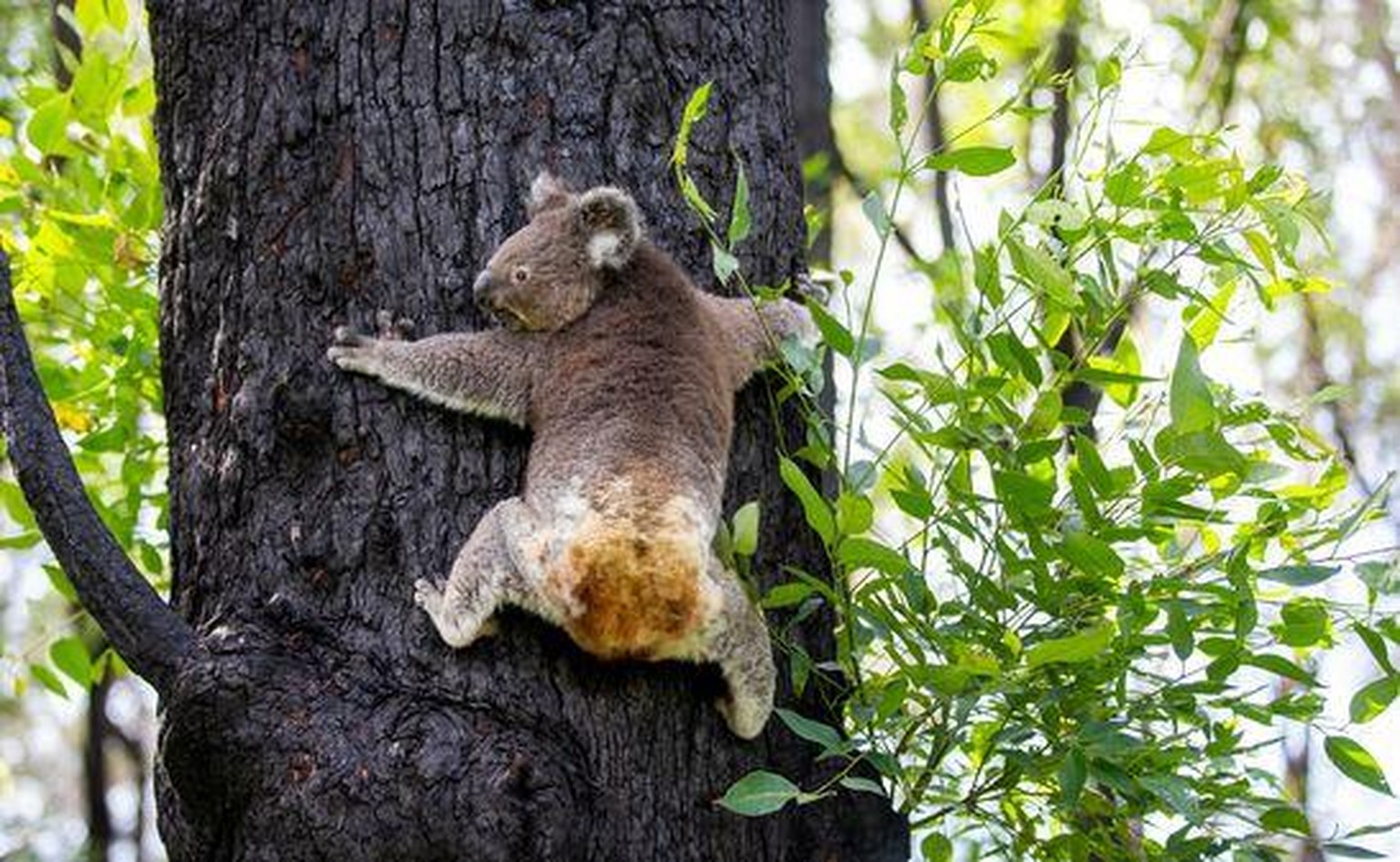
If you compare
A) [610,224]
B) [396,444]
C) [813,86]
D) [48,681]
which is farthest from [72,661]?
[813,86]

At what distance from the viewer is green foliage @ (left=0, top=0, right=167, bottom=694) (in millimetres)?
4168

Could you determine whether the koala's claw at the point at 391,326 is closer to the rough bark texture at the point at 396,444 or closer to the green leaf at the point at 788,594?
the rough bark texture at the point at 396,444

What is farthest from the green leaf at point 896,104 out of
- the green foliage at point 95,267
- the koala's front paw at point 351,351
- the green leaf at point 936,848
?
the green foliage at point 95,267

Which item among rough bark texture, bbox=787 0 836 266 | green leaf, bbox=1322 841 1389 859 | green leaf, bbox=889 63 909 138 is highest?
rough bark texture, bbox=787 0 836 266

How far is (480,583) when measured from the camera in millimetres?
2953

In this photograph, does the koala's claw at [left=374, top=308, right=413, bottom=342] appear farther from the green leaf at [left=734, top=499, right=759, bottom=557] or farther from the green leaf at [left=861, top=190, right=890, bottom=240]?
the green leaf at [left=861, top=190, right=890, bottom=240]

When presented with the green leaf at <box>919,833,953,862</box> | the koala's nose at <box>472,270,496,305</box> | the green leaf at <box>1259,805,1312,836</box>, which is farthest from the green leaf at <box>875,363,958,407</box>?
the green leaf at <box>919,833,953,862</box>

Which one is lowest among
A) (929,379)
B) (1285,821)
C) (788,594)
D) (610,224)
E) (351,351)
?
(1285,821)

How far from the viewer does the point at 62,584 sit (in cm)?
412

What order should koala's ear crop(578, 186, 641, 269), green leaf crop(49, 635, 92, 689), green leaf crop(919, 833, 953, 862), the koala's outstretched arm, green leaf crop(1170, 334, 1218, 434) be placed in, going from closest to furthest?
green leaf crop(1170, 334, 1218, 434) → the koala's outstretched arm → koala's ear crop(578, 186, 641, 269) → green leaf crop(919, 833, 953, 862) → green leaf crop(49, 635, 92, 689)

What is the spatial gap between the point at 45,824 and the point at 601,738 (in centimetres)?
406

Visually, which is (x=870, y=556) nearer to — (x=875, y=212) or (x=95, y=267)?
(x=875, y=212)

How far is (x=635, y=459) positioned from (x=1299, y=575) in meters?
1.17

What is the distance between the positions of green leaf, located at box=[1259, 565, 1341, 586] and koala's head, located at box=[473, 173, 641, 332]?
1303mm
